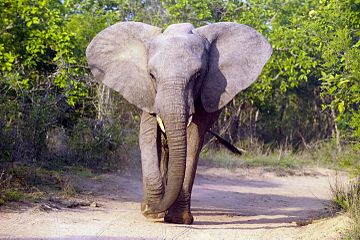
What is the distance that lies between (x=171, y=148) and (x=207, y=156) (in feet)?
28.6

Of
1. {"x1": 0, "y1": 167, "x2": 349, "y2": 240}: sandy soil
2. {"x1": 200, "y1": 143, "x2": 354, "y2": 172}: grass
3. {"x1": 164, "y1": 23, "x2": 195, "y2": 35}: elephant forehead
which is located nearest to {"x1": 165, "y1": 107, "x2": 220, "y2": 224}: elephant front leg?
{"x1": 0, "y1": 167, "x2": 349, "y2": 240}: sandy soil

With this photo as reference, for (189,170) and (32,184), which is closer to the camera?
(189,170)

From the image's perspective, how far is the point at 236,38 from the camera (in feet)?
29.1

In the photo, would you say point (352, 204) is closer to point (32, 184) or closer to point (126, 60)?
point (126, 60)

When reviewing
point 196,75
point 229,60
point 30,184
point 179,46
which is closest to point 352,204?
point 196,75

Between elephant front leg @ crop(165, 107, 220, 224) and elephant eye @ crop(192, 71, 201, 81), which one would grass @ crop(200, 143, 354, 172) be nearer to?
elephant front leg @ crop(165, 107, 220, 224)

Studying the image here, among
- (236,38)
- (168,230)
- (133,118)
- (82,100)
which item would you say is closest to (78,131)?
(82,100)

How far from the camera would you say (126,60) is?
8.75 m

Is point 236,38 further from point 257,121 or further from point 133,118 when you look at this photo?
point 257,121

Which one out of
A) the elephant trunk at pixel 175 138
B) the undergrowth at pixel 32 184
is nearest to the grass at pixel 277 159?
the undergrowth at pixel 32 184

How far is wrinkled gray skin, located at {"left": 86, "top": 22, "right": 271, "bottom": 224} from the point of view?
7.51 m

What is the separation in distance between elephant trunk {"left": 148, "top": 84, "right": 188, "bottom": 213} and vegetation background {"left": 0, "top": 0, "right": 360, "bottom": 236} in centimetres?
202

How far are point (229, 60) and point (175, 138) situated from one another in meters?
1.69

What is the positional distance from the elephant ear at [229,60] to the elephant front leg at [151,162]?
2.35 feet
